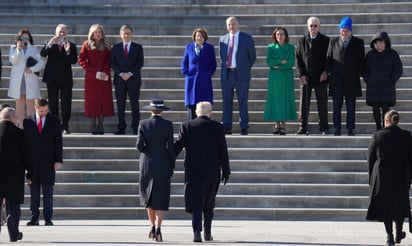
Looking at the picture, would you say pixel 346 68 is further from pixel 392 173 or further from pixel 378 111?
pixel 392 173

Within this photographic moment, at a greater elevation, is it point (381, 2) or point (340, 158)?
point (381, 2)

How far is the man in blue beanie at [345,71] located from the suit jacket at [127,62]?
3091 millimetres

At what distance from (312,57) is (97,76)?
11.6ft

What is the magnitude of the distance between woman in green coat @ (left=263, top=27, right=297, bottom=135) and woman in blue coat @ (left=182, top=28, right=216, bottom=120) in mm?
1005

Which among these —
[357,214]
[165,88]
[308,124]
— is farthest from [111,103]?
[357,214]

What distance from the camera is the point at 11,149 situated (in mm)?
19500

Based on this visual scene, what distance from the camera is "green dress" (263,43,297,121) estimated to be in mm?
25062

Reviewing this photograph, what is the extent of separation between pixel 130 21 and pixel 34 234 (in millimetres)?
9555

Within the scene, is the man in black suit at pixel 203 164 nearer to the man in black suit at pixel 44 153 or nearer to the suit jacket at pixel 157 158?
the suit jacket at pixel 157 158

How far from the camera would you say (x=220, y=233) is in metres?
20.6

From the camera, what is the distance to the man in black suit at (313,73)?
2489 centimetres

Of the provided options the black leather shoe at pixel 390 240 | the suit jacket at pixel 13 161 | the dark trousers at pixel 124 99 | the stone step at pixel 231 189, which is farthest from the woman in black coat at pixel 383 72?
the suit jacket at pixel 13 161

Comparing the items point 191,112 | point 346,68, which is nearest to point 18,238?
point 191,112

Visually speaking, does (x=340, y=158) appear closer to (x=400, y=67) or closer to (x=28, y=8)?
(x=400, y=67)
